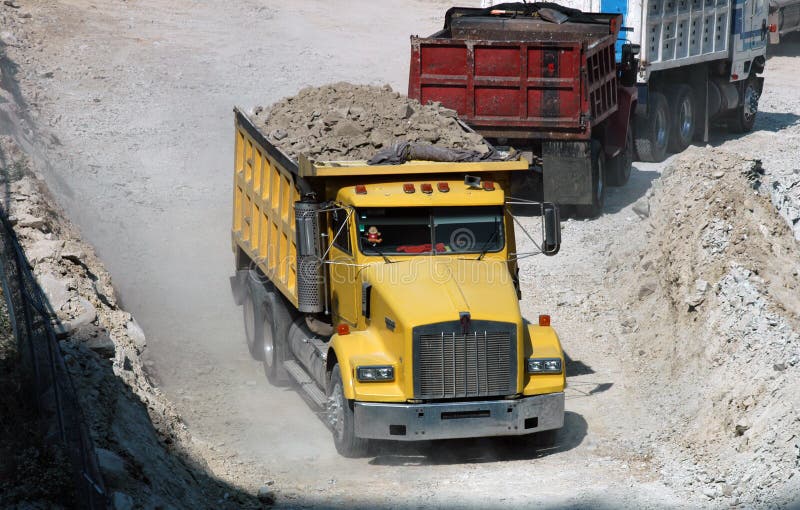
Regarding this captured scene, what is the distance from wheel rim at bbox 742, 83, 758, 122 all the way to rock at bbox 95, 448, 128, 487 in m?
20.4

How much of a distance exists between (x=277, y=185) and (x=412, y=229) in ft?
7.76

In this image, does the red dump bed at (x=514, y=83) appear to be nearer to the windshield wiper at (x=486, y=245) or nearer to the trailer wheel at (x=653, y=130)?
the trailer wheel at (x=653, y=130)

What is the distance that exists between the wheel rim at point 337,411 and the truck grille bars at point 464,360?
945 millimetres

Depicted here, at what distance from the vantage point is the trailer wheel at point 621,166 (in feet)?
68.2

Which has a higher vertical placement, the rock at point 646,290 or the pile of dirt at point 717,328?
the pile of dirt at point 717,328

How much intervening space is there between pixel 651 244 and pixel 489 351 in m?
6.57

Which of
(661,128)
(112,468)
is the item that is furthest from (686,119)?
(112,468)

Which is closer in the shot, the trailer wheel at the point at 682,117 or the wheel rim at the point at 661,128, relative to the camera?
the wheel rim at the point at 661,128

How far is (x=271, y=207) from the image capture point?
43.1 ft

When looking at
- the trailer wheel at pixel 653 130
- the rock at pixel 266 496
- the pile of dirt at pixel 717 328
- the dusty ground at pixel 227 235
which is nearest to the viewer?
the rock at pixel 266 496

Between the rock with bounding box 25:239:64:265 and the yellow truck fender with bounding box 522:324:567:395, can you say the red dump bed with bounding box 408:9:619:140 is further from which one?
the yellow truck fender with bounding box 522:324:567:395

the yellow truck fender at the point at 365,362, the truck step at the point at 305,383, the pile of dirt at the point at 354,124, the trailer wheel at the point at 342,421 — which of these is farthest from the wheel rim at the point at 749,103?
the trailer wheel at the point at 342,421

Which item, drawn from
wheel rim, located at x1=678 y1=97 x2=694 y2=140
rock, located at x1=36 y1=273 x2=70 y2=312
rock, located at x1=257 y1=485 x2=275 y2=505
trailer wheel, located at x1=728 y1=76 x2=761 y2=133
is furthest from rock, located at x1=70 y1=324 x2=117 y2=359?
trailer wheel, located at x1=728 y1=76 x2=761 y2=133

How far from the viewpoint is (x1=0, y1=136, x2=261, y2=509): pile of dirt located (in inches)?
341
